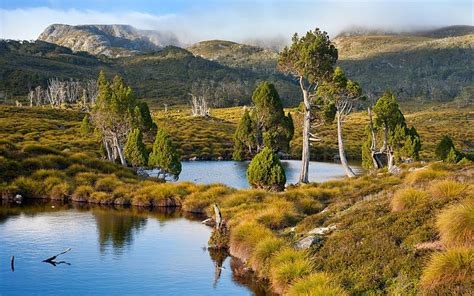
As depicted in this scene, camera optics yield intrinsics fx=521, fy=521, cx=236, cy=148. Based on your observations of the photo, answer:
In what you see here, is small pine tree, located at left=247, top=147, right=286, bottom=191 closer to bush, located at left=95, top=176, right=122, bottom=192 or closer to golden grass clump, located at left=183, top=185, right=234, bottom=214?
golden grass clump, located at left=183, top=185, right=234, bottom=214

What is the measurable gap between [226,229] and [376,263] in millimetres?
A: 15085

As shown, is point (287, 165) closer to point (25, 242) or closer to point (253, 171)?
point (253, 171)

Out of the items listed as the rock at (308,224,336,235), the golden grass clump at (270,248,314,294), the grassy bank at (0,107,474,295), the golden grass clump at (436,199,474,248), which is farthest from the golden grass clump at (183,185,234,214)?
the golden grass clump at (436,199,474,248)

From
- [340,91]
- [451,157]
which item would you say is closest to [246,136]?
[451,157]

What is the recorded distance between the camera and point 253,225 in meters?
31.1

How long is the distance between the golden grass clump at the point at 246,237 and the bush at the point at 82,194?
2231 cm

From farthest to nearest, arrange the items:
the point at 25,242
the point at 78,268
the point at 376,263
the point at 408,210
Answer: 1. the point at 25,242
2. the point at 78,268
3. the point at 408,210
4. the point at 376,263

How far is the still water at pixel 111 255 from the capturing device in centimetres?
2517

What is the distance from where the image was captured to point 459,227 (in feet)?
64.1

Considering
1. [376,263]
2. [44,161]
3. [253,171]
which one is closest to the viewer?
[376,263]

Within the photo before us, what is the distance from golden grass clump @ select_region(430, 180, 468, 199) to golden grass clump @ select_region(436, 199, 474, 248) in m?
4.52

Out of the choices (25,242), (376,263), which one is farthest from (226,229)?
(376,263)

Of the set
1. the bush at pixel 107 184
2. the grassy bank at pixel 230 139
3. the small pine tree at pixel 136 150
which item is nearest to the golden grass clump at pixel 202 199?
the bush at pixel 107 184

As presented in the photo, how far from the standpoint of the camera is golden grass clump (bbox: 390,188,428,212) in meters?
25.9
